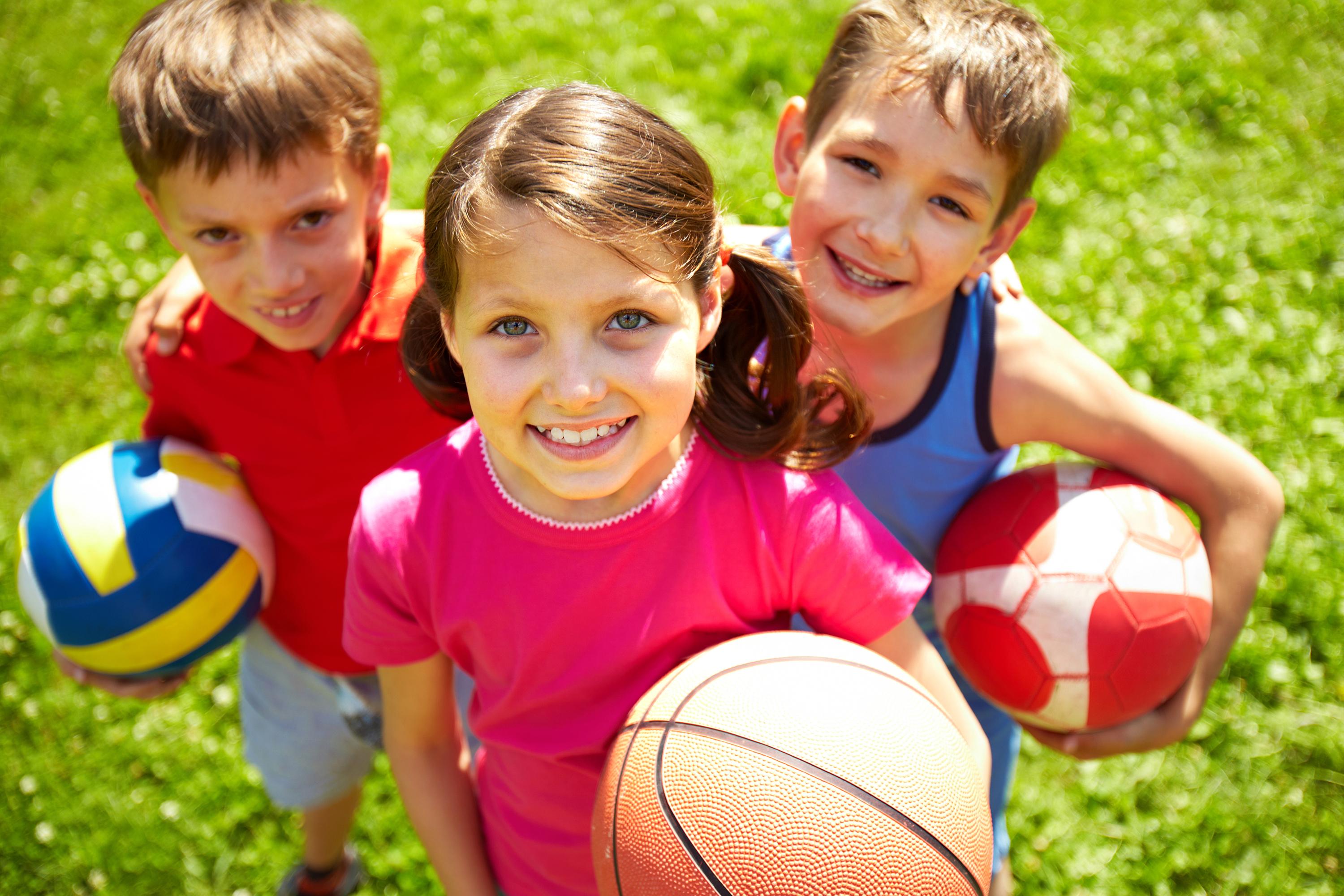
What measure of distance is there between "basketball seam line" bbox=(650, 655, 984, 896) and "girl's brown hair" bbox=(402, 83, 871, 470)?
1.37ft

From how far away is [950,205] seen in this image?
238 centimetres

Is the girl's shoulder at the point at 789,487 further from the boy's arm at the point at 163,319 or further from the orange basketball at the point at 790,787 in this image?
the boy's arm at the point at 163,319

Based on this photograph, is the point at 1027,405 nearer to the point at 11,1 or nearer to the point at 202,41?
the point at 202,41

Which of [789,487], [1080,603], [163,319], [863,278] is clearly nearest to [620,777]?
[789,487]

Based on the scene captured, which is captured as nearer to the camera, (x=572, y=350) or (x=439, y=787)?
(x=572, y=350)

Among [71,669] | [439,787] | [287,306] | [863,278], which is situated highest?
[863,278]

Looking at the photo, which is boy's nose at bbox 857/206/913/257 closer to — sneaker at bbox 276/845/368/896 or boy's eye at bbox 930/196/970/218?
boy's eye at bbox 930/196/970/218

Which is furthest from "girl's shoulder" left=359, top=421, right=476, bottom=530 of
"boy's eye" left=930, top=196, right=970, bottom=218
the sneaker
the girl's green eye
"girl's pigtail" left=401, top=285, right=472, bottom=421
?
the sneaker

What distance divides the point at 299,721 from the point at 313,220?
155 centimetres

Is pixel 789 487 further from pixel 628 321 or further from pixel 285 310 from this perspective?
pixel 285 310

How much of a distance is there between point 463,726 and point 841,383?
1.46 meters

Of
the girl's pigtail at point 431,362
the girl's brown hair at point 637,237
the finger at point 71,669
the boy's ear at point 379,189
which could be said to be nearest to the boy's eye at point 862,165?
the girl's brown hair at point 637,237

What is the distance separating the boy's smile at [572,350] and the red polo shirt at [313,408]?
913 mm

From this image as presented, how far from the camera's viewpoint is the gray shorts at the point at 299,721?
3.05 metres
